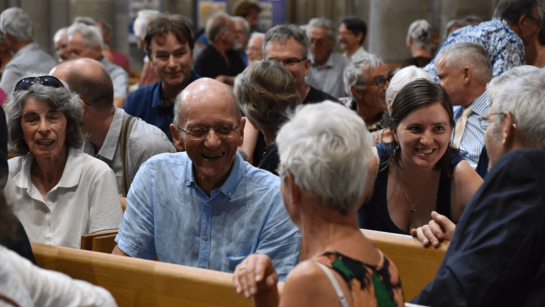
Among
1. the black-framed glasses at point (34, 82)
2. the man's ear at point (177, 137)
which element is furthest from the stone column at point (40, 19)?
the man's ear at point (177, 137)

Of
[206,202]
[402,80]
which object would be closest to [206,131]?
[206,202]

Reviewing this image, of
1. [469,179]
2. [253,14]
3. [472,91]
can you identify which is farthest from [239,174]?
[253,14]

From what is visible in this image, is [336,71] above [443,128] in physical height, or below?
below

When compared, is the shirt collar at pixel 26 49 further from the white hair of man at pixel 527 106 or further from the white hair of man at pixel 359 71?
the white hair of man at pixel 527 106

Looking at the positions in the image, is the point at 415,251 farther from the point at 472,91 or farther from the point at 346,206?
the point at 472,91

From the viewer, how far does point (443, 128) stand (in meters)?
3.01

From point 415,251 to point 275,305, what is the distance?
1015 millimetres

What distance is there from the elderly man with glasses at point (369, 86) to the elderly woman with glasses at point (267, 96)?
1.18 meters

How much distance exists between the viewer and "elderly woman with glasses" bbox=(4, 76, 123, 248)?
291 centimetres

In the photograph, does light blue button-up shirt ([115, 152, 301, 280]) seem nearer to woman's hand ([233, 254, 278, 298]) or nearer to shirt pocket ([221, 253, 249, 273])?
shirt pocket ([221, 253, 249, 273])

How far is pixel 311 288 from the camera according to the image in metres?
1.53

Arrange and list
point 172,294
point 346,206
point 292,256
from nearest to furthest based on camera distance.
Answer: point 346,206, point 172,294, point 292,256

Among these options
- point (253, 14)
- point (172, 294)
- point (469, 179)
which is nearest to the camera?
point (172, 294)

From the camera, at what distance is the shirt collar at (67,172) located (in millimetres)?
2902
